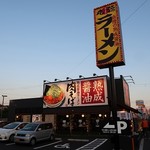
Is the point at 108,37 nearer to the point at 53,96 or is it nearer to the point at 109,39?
the point at 109,39

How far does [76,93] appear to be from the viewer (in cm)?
2425

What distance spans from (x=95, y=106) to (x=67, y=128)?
5493 mm

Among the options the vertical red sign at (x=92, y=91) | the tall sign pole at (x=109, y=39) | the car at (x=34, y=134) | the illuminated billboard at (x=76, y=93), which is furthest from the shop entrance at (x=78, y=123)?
the tall sign pole at (x=109, y=39)

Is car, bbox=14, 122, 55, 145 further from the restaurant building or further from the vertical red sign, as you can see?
the vertical red sign

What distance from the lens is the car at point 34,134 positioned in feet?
50.5

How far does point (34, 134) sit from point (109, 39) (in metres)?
10.0

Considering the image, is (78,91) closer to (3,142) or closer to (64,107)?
(64,107)

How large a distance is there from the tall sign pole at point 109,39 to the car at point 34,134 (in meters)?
8.63

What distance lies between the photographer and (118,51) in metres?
9.55

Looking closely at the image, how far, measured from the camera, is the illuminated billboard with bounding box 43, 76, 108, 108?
2296 centimetres

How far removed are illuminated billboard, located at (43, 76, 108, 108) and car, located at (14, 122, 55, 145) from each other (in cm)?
649

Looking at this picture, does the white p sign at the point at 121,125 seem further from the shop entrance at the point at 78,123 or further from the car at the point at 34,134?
the shop entrance at the point at 78,123

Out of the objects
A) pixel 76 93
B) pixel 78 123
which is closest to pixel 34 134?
pixel 76 93

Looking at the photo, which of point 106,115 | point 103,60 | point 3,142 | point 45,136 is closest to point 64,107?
point 106,115
